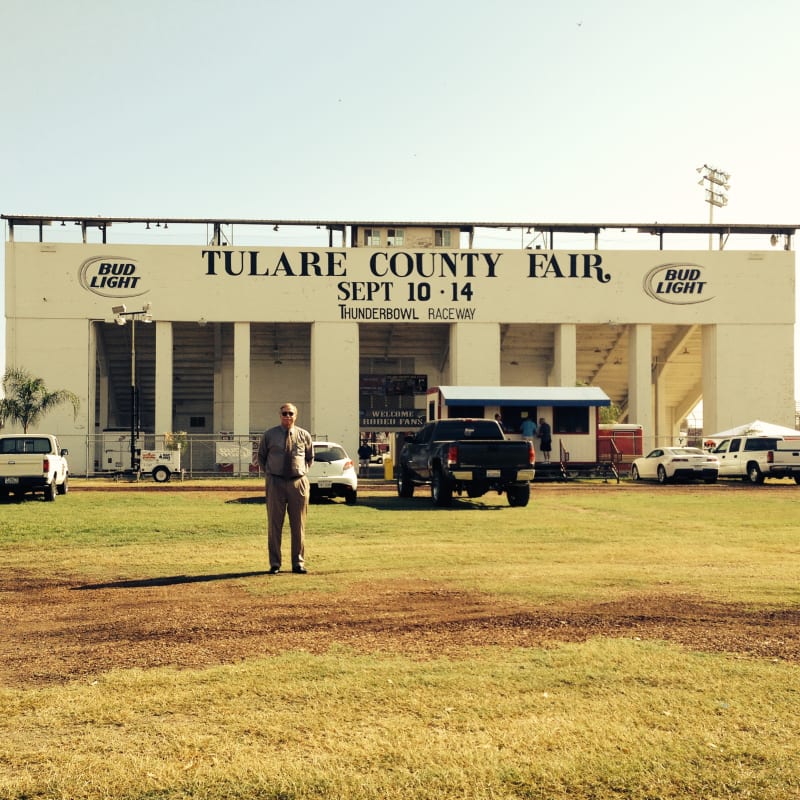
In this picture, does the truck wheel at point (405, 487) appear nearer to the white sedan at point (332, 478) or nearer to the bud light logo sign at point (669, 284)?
the white sedan at point (332, 478)

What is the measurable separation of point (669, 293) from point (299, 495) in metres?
44.6

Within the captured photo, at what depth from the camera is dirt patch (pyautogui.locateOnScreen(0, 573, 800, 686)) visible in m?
6.80

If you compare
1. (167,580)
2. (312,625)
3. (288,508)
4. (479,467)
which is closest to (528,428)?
(479,467)

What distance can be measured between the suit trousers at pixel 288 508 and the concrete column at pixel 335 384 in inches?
1541

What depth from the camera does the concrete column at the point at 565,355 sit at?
50781 mm

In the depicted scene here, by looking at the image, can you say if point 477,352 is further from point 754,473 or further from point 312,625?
point 312,625

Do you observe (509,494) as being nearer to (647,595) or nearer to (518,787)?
(647,595)

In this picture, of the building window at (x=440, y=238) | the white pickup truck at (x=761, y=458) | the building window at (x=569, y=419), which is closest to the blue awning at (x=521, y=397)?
the building window at (x=569, y=419)

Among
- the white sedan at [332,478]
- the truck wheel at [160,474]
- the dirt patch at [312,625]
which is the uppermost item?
the white sedan at [332,478]

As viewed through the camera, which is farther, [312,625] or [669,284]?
[669,284]

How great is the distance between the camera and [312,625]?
25.6ft

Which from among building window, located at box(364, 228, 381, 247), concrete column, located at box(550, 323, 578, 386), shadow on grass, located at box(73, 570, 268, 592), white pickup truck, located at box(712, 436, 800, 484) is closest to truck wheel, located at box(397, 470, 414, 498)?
white pickup truck, located at box(712, 436, 800, 484)

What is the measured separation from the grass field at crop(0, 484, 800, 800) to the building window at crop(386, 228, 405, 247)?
40.2 metres

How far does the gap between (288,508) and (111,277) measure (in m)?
41.7
